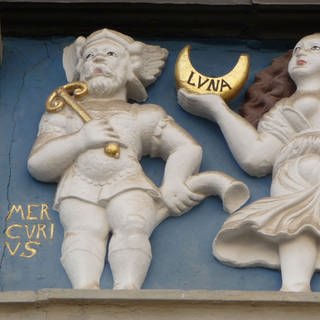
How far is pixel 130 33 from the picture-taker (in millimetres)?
7430

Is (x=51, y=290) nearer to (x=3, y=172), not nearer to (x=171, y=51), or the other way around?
(x=3, y=172)

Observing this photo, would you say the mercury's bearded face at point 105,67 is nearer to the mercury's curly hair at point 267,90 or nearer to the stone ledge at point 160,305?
the mercury's curly hair at point 267,90

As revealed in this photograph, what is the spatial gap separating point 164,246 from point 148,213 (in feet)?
0.46

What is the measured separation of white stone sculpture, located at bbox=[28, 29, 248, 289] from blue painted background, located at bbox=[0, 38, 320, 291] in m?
0.06

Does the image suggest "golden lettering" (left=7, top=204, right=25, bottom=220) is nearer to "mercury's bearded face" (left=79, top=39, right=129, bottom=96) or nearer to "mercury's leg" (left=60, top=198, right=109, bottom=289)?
"mercury's leg" (left=60, top=198, right=109, bottom=289)

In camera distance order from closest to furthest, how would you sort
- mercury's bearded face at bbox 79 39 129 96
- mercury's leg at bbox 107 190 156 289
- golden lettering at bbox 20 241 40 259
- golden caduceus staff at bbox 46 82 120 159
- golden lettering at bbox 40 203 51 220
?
mercury's leg at bbox 107 190 156 289 < golden lettering at bbox 20 241 40 259 < golden lettering at bbox 40 203 51 220 < golden caduceus staff at bbox 46 82 120 159 < mercury's bearded face at bbox 79 39 129 96

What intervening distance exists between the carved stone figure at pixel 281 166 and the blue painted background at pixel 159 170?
0.22ft

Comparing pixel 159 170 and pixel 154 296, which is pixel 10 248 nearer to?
pixel 159 170

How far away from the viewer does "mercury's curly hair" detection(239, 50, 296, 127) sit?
7.06m

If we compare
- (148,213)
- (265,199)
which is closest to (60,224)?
(148,213)

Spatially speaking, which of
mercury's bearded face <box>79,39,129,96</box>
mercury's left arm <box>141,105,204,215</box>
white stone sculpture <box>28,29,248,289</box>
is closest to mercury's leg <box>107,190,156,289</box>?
white stone sculpture <box>28,29,248,289</box>

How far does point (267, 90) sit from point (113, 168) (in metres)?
0.81

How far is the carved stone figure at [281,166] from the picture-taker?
6.46 meters

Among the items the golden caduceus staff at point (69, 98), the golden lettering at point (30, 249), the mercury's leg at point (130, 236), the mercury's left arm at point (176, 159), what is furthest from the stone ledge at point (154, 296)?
the golden caduceus staff at point (69, 98)
